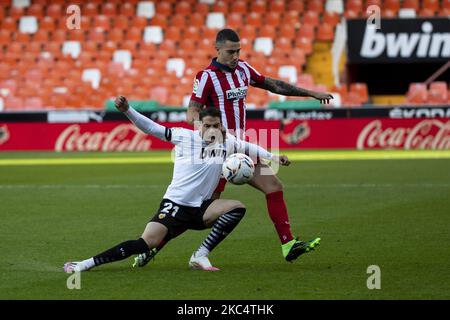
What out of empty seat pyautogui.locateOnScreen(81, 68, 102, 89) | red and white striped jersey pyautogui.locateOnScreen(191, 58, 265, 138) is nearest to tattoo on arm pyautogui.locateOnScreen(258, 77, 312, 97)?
red and white striped jersey pyautogui.locateOnScreen(191, 58, 265, 138)

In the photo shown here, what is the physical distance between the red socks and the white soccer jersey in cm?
59

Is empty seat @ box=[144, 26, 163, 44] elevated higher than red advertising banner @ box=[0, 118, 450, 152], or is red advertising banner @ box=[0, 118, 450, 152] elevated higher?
empty seat @ box=[144, 26, 163, 44]

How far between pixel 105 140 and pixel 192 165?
19788 mm

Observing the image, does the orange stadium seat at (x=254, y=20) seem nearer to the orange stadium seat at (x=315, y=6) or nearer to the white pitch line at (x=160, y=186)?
the orange stadium seat at (x=315, y=6)

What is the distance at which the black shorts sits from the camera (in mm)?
8852

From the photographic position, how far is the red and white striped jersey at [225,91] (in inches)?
383

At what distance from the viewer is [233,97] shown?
9.77 m

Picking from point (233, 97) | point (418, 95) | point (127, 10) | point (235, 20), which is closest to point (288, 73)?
point (235, 20)

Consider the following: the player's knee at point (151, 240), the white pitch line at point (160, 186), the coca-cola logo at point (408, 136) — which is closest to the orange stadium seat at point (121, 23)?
the coca-cola logo at point (408, 136)

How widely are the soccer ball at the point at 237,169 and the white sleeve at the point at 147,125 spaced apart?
55 cm

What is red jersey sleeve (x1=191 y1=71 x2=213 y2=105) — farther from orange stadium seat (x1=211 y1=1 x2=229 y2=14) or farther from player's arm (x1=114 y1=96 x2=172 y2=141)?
orange stadium seat (x1=211 y1=1 x2=229 y2=14)

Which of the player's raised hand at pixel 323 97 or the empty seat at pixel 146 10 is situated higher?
the empty seat at pixel 146 10

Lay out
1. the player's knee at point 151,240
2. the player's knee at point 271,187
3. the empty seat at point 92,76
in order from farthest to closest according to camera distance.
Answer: the empty seat at point 92,76 < the player's knee at point 271,187 < the player's knee at point 151,240

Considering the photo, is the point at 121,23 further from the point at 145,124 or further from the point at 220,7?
the point at 145,124
